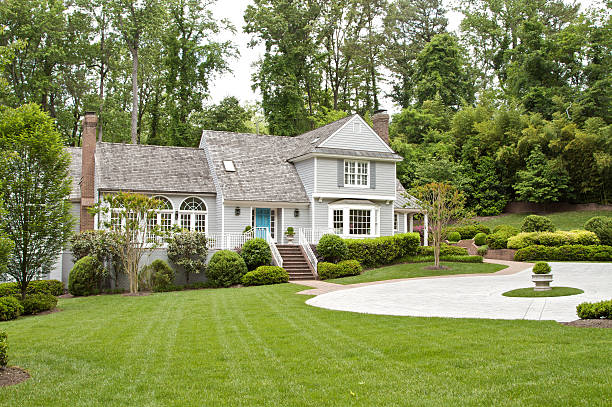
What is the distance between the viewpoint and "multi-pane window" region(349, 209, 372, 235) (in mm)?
28594

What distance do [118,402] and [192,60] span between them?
1453 inches

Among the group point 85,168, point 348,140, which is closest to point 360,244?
point 348,140

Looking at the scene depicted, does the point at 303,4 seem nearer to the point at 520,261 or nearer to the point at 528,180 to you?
the point at 528,180

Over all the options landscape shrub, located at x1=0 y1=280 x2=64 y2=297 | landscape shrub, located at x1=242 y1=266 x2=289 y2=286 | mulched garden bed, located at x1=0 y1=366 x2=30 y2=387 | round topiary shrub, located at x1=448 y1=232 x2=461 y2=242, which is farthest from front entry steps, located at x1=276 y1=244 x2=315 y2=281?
mulched garden bed, located at x1=0 y1=366 x2=30 y2=387

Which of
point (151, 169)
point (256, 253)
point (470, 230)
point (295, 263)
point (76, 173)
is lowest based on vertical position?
point (295, 263)

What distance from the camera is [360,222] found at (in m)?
28.8

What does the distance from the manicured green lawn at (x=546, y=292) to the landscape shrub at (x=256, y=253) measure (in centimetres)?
1092

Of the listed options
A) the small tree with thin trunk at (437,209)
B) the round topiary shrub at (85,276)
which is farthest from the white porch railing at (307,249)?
the round topiary shrub at (85,276)

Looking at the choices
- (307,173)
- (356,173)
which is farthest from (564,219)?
(307,173)

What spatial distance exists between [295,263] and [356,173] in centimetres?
671

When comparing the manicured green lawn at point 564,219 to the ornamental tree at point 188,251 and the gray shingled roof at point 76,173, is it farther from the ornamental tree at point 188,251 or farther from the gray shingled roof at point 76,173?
the gray shingled roof at point 76,173

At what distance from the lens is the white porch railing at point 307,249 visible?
957 inches

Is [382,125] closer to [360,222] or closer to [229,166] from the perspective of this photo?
[360,222]

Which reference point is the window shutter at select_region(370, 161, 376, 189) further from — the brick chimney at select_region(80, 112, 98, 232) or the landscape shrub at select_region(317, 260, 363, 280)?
the brick chimney at select_region(80, 112, 98, 232)
